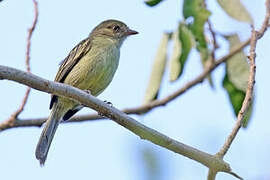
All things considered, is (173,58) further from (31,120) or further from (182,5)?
(31,120)

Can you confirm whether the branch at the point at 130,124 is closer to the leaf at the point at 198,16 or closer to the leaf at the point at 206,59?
the leaf at the point at 198,16

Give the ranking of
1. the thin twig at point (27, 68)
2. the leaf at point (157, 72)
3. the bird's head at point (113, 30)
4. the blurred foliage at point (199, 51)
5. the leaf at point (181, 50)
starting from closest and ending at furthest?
1. the thin twig at point (27, 68)
2. the blurred foliage at point (199, 51)
3. the leaf at point (181, 50)
4. the leaf at point (157, 72)
5. the bird's head at point (113, 30)

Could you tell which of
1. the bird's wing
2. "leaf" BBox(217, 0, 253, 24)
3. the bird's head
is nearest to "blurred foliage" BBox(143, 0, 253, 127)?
"leaf" BBox(217, 0, 253, 24)

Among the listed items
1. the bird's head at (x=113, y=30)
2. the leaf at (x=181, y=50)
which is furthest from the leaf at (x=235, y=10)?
the bird's head at (x=113, y=30)

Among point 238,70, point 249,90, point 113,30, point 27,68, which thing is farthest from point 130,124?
point 113,30

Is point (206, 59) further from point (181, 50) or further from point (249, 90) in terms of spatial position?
point (249, 90)

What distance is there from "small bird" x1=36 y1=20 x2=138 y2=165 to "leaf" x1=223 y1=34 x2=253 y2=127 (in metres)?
1.38

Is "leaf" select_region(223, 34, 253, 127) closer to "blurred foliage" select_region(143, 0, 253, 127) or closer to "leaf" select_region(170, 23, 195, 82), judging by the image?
"blurred foliage" select_region(143, 0, 253, 127)

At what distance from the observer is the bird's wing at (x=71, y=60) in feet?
19.4

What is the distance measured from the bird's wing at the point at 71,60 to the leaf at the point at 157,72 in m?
0.93

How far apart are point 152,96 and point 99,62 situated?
2.50 ft

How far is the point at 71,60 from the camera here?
6008mm

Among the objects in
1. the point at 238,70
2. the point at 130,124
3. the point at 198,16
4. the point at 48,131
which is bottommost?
the point at 48,131

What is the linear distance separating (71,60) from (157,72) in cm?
112
